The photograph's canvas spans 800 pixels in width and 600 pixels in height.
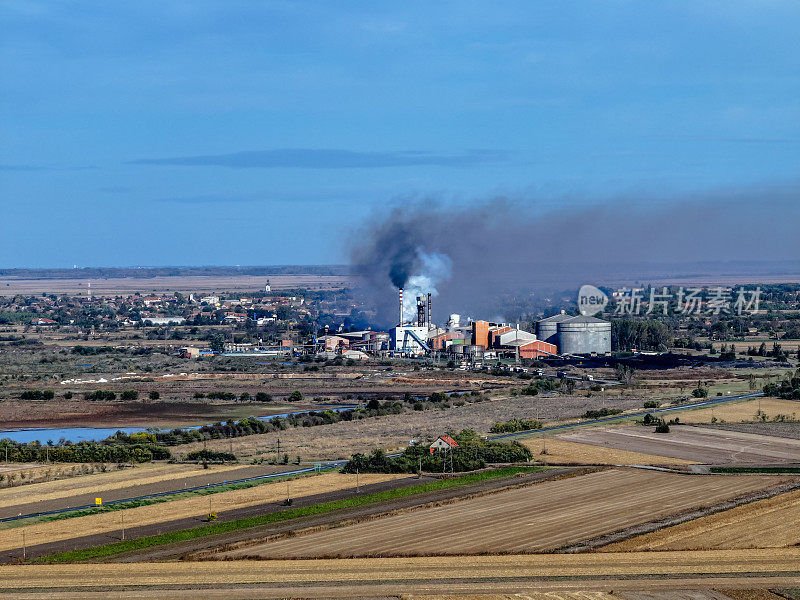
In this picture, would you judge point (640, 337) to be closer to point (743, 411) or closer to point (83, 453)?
point (743, 411)

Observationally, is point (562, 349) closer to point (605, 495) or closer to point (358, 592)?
point (605, 495)

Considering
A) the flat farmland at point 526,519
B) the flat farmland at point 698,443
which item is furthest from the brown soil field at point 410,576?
the flat farmland at point 698,443

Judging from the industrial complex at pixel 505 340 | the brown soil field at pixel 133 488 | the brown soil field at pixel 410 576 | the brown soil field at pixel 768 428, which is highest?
the industrial complex at pixel 505 340

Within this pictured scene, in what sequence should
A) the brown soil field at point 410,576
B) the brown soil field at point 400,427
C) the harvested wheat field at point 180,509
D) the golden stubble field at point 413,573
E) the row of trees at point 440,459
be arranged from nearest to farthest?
the brown soil field at point 410,576
the golden stubble field at point 413,573
the harvested wheat field at point 180,509
the row of trees at point 440,459
the brown soil field at point 400,427

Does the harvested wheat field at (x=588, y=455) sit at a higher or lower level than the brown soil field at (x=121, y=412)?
lower

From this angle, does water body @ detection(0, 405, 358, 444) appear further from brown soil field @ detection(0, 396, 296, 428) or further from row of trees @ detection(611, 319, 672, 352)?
row of trees @ detection(611, 319, 672, 352)

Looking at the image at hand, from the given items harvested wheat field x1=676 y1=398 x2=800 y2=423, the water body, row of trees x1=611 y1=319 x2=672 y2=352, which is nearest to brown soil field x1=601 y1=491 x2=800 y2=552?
harvested wheat field x1=676 y1=398 x2=800 y2=423

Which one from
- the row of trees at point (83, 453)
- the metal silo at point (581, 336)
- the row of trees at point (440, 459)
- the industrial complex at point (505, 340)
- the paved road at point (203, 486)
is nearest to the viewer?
the paved road at point (203, 486)

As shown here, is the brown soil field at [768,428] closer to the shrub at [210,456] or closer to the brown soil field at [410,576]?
the shrub at [210,456]
